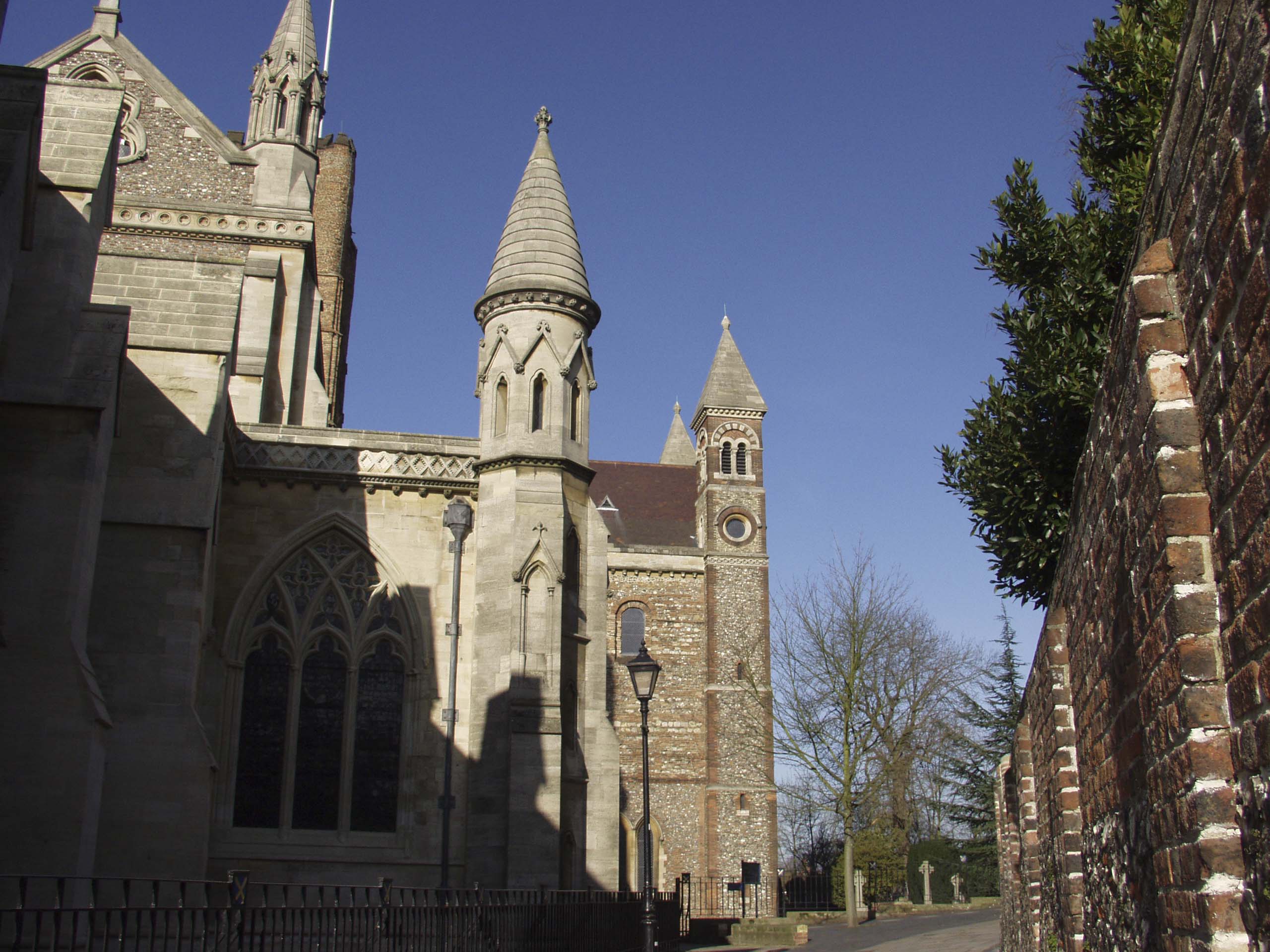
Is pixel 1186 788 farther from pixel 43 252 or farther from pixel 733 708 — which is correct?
pixel 733 708

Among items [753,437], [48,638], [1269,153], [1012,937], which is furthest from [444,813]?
[753,437]

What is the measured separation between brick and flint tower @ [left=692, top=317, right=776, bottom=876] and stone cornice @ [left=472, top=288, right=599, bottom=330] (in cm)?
2450

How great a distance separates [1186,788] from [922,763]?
35.9 meters

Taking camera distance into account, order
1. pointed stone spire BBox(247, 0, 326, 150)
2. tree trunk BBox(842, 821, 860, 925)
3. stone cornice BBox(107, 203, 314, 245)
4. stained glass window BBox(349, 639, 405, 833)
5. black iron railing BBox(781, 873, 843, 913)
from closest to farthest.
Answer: stained glass window BBox(349, 639, 405, 833) → stone cornice BBox(107, 203, 314, 245) → pointed stone spire BBox(247, 0, 326, 150) → tree trunk BBox(842, 821, 860, 925) → black iron railing BBox(781, 873, 843, 913)

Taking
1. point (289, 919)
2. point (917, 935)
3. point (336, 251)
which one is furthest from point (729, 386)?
point (289, 919)

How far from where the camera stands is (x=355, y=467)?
16203 mm

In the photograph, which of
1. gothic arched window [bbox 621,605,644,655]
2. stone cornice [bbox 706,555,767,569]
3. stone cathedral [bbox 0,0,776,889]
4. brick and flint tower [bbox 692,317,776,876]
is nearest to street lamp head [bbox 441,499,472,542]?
stone cathedral [bbox 0,0,776,889]

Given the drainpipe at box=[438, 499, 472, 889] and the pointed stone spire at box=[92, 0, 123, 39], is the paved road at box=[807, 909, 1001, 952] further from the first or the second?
the pointed stone spire at box=[92, 0, 123, 39]

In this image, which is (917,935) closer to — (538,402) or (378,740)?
(378,740)

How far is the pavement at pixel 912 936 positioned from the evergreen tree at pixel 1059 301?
9.12m

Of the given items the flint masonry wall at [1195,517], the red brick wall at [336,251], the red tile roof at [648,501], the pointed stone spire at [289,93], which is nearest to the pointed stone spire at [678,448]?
the red tile roof at [648,501]

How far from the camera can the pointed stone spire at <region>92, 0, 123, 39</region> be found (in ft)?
70.5

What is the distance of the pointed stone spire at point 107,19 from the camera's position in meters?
21.5

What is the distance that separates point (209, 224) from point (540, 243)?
260 inches
